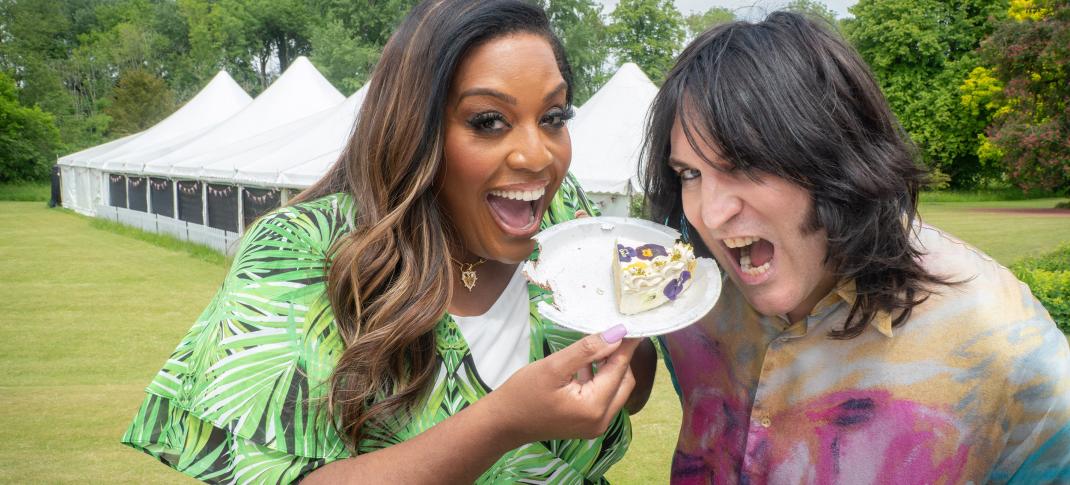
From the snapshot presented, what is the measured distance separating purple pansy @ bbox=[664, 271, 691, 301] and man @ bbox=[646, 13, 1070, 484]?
17cm

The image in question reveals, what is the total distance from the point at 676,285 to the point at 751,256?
29cm

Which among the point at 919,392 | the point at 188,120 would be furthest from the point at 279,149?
the point at 919,392

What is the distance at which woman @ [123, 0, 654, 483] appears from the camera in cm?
197

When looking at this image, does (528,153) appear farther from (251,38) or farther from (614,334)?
(251,38)

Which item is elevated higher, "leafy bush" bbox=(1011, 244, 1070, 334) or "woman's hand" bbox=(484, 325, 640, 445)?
"woman's hand" bbox=(484, 325, 640, 445)

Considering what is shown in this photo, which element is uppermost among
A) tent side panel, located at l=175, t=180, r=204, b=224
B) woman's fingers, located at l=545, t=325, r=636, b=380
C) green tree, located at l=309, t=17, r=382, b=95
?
green tree, located at l=309, t=17, r=382, b=95

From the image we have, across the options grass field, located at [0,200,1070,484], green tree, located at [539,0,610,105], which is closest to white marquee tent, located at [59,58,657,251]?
grass field, located at [0,200,1070,484]

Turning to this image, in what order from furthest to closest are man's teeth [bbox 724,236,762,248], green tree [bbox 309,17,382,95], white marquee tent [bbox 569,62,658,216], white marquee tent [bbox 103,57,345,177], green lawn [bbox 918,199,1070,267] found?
green tree [bbox 309,17,382,95], white marquee tent [bbox 103,57,345,177], green lawn [bbox 918,199,1070,267], white marquee tent [bbox 569,62,658,216], man's teeth [bbox 724,236,762,248]

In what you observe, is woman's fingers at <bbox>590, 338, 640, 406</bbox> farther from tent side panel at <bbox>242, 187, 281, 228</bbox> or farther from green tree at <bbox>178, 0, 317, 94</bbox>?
green tree at <bbox>178, 0, 317, 94</bbox>

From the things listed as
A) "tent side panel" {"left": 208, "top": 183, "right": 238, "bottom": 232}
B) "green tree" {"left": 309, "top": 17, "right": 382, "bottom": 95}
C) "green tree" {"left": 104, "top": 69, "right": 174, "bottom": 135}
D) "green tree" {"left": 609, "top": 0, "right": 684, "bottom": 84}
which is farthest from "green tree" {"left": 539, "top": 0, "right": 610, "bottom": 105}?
"green tree" {"left": 104, "top": 69, "right": 174, "bottom": 135}

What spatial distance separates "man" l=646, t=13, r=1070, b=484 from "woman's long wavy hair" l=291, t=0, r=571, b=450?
0.67m

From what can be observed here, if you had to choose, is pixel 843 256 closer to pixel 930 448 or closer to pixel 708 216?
pixel 708 216

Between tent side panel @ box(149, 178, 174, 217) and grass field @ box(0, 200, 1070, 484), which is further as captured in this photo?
tent side panel @ box(149, 178, 174, 217)

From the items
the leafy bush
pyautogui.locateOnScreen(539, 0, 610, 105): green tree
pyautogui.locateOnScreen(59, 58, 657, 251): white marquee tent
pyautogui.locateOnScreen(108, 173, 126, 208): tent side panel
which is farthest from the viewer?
pyautogui.locateOnScreen(539, 0, 610, 105): green tree
